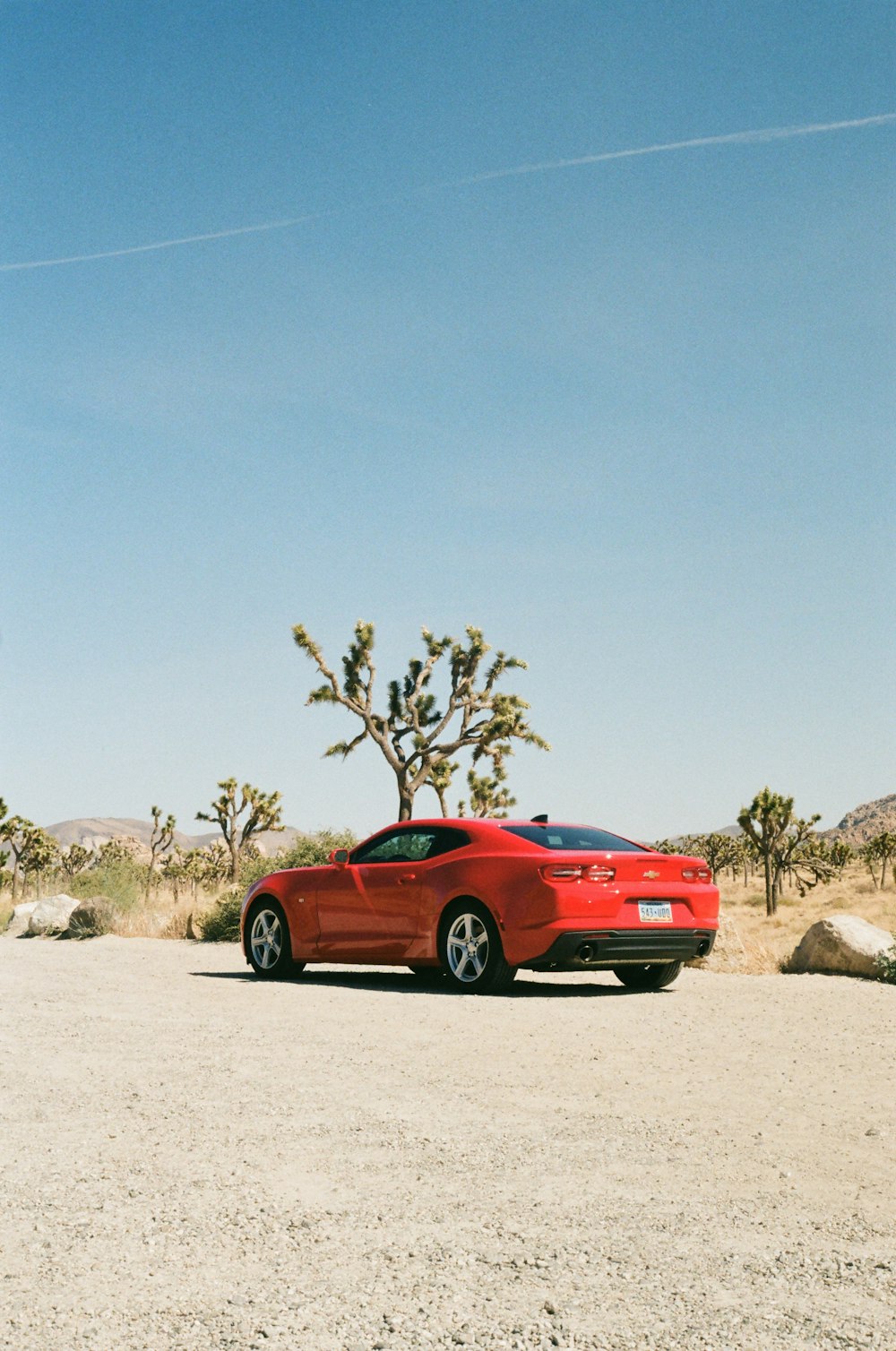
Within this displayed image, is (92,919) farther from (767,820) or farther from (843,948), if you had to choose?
(767,820)

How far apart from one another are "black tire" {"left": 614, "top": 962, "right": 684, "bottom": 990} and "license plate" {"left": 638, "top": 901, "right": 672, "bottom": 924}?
79 centimetres

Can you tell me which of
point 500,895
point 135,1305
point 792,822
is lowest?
point 135,1305

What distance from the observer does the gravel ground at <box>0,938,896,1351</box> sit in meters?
3.44

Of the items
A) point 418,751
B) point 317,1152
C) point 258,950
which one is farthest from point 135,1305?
point 418,751

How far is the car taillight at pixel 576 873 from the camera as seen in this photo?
33.6ft

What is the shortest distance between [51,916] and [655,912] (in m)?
14.5

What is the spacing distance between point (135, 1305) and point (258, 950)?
30.2ft

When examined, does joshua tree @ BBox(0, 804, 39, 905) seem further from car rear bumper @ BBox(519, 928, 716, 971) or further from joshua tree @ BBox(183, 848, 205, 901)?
car rear bumper @ BBox(519, 928, 716, 971)

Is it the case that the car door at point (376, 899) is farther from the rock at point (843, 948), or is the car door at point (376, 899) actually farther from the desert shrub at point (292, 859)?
the desert shrub at point (292, 859)

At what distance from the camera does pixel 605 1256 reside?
391cm

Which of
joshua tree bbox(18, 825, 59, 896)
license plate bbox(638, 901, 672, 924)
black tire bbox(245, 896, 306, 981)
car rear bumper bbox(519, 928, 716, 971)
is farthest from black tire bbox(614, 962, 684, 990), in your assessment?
joshua tree bbox(18, 825, 59, 896)

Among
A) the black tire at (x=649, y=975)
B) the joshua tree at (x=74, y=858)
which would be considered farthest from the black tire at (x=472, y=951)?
the joshua tree at (x=74, y=858)

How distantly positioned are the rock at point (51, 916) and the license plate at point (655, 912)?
45.6ft

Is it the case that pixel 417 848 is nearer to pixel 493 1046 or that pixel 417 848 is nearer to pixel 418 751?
pixel 493 1046
